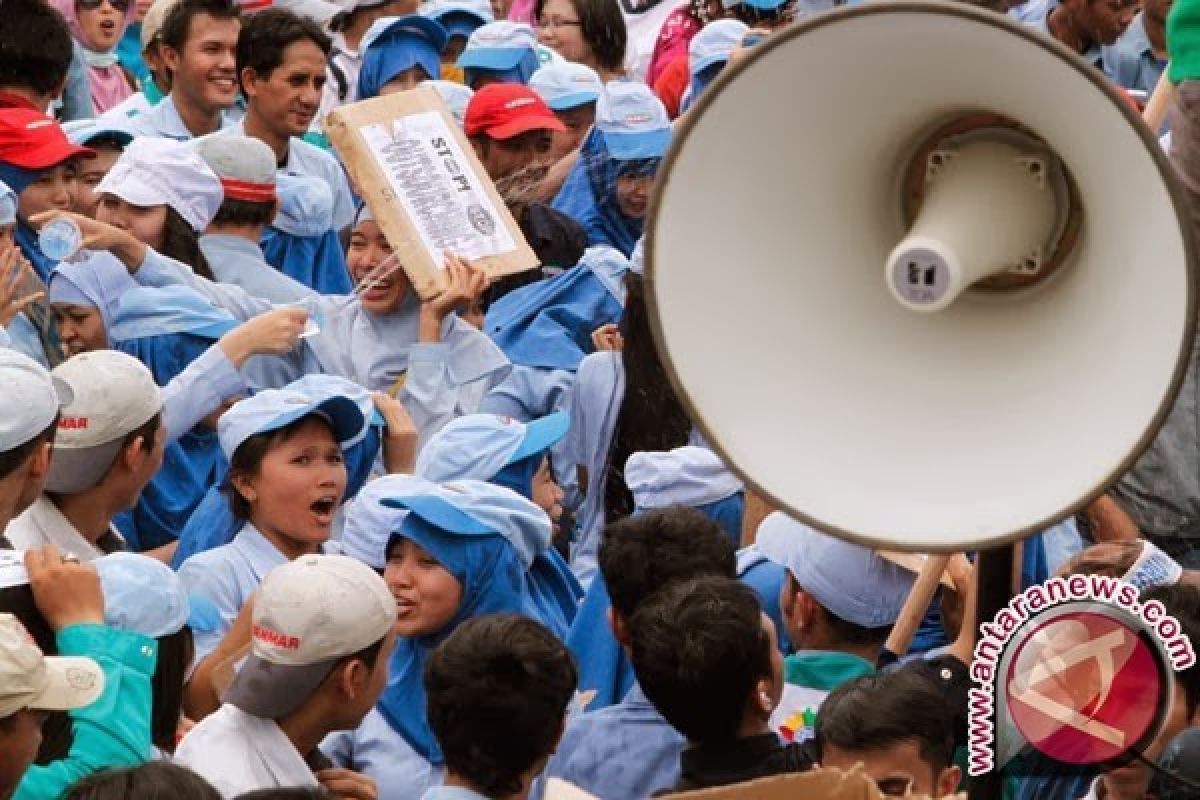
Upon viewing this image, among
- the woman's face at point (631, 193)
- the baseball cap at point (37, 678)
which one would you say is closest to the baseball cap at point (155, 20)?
the woman's face at point (631, 193)

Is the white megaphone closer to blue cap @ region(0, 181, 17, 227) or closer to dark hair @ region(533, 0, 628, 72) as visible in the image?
blue cap @ region(0, 181, 17, 227)

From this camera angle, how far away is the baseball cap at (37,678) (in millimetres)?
4270

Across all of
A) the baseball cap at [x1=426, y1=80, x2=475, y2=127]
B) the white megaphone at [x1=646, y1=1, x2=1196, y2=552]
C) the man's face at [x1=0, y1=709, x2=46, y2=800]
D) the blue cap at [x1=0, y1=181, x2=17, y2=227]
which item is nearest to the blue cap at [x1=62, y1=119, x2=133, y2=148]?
the blue cap at [x1=0, y1=181, x2=17, y2=227]

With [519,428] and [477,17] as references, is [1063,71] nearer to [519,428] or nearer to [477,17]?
[519,428]

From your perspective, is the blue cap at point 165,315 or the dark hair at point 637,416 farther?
the dark hair at point 637,416

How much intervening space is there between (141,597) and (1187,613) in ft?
6.20

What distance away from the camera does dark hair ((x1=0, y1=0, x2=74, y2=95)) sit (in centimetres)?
827

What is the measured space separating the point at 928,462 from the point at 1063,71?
51 centimetres

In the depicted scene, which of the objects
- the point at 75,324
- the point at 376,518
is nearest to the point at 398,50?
the point at 75,324

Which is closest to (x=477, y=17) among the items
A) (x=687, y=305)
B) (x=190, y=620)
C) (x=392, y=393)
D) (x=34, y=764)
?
(x=392, y=393)

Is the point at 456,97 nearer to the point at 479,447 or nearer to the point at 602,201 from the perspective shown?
the point at 602,201

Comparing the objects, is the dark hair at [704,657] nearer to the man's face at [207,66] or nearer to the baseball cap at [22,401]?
the baseball cap at [22,401]

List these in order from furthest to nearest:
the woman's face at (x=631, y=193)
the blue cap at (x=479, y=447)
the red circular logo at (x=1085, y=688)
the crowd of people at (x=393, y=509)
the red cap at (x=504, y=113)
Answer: the woman's face at (x=631, y=193) < the red cap at (x=504, y=113) < the blue cap at (x=479, y=447) < the crowd of people at (x=393, y=509) < the red circular logo at (x=1085, y=688)

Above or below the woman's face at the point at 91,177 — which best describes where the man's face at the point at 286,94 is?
below
